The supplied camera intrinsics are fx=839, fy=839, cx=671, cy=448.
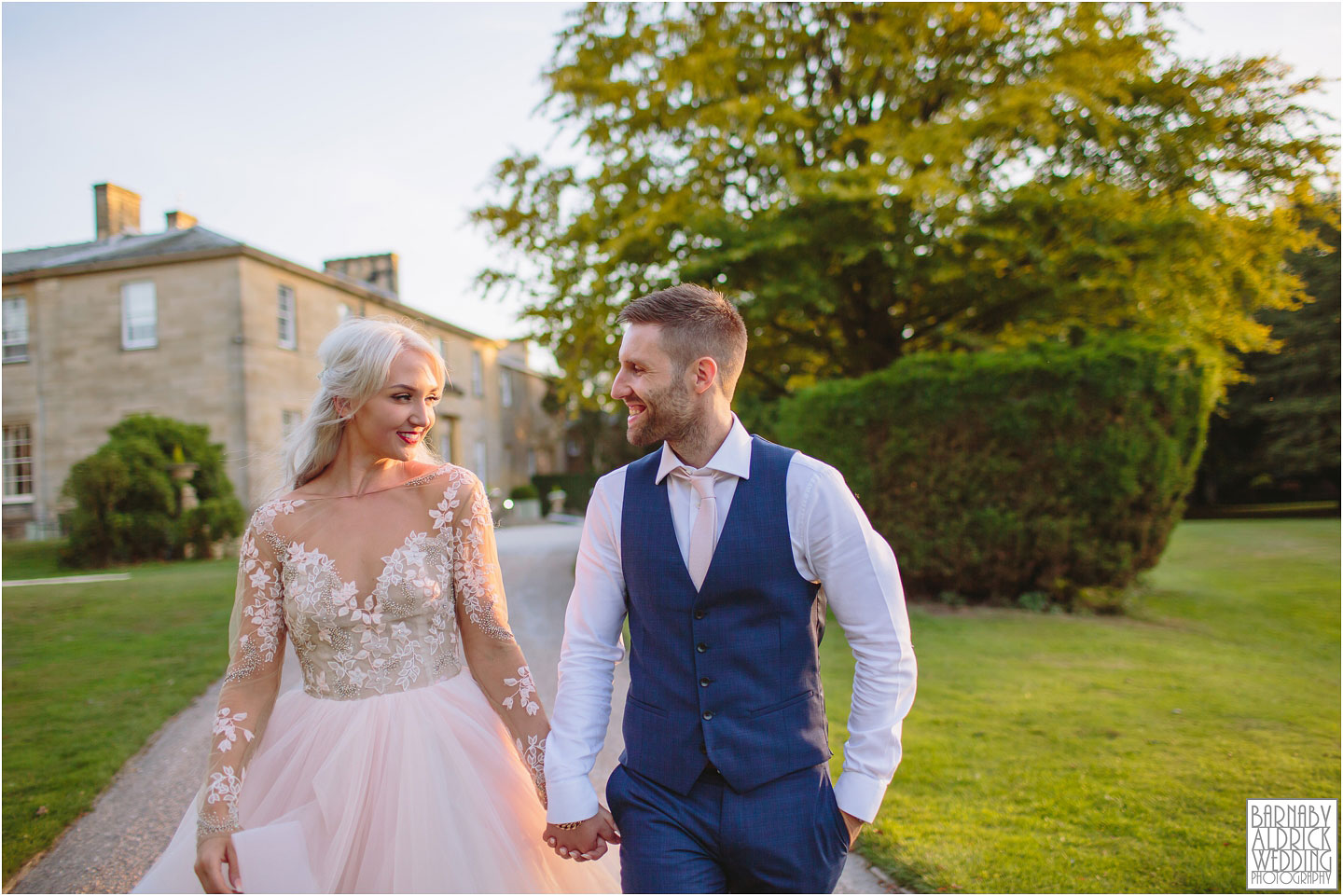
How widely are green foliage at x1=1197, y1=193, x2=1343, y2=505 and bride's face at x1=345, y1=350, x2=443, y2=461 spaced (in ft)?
92.7

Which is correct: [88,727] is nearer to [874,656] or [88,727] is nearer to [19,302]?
[874,656]

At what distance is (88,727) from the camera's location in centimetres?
660

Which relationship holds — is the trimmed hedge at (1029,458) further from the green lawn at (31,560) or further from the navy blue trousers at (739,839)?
the green lawn at (31,560)

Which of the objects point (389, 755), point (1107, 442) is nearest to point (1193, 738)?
point (1107, 442)

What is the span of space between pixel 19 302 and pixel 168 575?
1524cm

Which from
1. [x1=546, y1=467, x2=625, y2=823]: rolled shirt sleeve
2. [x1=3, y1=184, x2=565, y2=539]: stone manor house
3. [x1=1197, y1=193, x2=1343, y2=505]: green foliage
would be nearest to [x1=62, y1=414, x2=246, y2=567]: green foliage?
[x1=3, y1=184, x2=565, y2=539]: stone manor house

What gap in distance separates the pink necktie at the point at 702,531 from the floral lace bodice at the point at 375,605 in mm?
820

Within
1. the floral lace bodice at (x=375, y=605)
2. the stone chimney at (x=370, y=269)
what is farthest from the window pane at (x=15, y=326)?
the floral lace bodice at (x=375, y=605)

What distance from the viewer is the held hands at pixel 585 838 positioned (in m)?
2.32

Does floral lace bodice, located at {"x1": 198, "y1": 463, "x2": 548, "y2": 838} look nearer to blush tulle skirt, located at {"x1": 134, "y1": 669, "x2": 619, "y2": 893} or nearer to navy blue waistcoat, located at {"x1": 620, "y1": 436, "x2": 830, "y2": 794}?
blush tulle skirt, located at {"x1": 134, "y1": 669, "x2": 619, "y2": 893}

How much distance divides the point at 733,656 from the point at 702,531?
35 cm

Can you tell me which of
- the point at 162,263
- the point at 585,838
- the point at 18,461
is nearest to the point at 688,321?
the point at 585,838

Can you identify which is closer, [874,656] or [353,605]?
[874,656]

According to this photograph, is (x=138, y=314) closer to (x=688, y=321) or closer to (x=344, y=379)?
(x=344, y=379)
